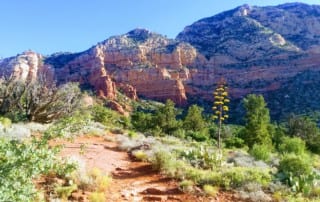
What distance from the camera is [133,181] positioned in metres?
9.95

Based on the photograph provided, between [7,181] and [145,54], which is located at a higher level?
[145,54]

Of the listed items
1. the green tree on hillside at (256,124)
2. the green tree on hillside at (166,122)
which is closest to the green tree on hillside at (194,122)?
the green tree on hillside at (166,122)

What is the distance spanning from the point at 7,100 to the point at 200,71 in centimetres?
10623

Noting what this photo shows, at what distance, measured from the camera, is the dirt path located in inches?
338

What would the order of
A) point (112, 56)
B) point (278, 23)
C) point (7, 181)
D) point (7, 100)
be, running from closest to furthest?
point (7, 181) < point (7, 100) < point (112, 56) < point (278, 23)

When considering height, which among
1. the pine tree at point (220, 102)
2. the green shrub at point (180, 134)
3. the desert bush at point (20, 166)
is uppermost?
the pine tree at point (220, 102)

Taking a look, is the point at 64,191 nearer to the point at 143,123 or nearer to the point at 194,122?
the point at 194,122

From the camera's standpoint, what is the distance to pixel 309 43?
120062mm

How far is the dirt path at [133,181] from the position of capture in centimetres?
859

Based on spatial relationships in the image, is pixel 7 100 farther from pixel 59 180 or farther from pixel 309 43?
pixel 309 43

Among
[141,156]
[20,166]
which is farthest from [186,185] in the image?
[20,166]

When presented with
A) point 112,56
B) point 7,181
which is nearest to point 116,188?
point 7,181

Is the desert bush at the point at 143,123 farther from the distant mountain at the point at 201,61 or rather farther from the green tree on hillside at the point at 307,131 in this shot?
the distant mountain at the point at 201,61

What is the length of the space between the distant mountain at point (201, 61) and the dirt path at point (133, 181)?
87738 mm
